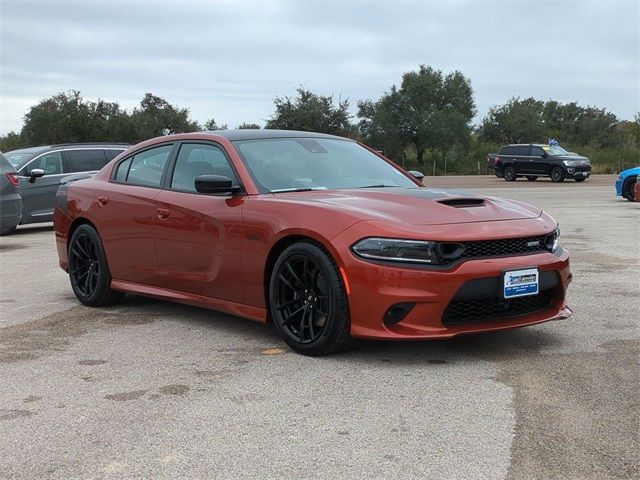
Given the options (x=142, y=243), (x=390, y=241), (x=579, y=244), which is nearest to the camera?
(x=390, y=241)

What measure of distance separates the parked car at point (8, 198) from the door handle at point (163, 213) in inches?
291

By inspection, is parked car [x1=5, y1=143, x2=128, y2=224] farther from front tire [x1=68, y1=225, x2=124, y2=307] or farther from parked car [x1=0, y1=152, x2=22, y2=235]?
front tire [x1=68, y1=225, x2=124, y2=307]

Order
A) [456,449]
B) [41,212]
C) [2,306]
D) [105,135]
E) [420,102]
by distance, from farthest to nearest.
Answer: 1. [420,102]
2. [105,135]
3. [41,212]
4. [2,306]
5. [456,449]

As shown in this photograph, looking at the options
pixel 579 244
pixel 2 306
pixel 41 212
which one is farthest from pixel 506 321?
pixel 41 212

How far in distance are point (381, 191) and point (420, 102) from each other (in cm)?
6080

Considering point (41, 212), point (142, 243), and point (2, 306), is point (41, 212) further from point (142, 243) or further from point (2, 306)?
point (142, 243)

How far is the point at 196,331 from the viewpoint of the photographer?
570 centimetres

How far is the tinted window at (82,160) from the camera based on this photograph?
49.8ft

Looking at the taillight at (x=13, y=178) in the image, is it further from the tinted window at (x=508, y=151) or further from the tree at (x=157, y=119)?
the tree at (x=157, y=119)

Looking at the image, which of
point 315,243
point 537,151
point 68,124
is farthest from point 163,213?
point 68,124

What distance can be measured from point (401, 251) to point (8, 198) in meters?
9.60

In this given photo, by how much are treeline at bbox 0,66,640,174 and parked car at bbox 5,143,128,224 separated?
41836 millimetres

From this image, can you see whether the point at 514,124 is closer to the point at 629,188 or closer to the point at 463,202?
the point at 629,188

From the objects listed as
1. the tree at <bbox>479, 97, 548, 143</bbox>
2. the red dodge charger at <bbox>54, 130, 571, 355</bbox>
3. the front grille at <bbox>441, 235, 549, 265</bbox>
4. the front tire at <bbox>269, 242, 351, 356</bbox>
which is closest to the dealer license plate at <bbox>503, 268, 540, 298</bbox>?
the red dodge charger at <bbox>54, 130, 571, 355</bbox>
